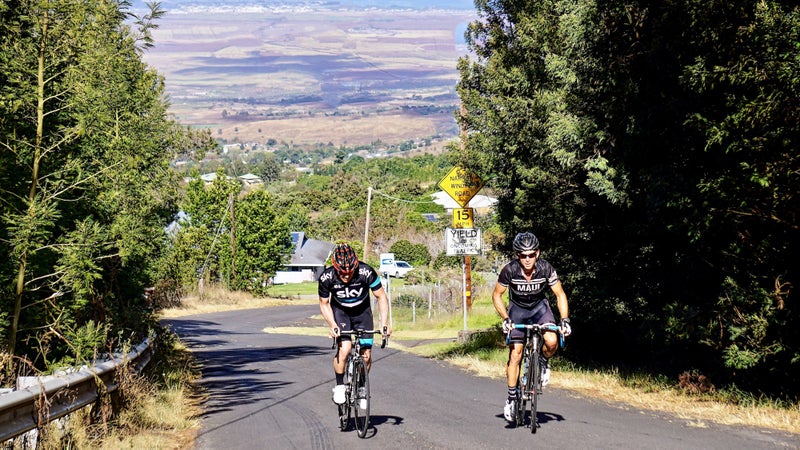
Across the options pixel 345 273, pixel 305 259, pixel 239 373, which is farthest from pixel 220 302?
pixel 305 259

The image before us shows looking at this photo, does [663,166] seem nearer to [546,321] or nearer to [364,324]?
[546,321]

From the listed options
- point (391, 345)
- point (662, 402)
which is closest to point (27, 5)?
point (662, 402)

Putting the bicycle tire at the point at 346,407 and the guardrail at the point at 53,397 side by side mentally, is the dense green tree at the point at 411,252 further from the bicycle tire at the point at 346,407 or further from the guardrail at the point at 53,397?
the guardrail at the point at 53,397

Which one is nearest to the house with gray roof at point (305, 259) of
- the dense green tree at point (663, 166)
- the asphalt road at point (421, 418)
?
the dense green tree at point (663, 166)

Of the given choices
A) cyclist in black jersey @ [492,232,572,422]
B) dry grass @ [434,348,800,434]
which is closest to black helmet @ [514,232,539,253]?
cyclist in black jersey @ [492,232,572,422]

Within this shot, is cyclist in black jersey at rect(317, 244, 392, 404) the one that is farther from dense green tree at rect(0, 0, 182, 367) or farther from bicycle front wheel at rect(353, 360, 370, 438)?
dense green tree at rect(0, 0, 182, 367)

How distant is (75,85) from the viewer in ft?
39.4

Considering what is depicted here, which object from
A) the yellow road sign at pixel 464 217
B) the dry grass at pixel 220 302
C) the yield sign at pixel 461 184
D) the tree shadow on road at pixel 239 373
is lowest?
the dry grass at pixel 220 302

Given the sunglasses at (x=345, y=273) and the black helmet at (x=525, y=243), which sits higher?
the black helmet at (x=525, y=243)

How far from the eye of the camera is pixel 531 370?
10.3 metres

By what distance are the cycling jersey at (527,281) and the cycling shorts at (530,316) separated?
0.05m

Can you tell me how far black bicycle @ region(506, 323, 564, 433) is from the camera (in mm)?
10242

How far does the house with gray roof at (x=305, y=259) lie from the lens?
112062 millimetres

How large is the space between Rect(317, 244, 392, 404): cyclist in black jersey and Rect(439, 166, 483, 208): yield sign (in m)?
11.5
